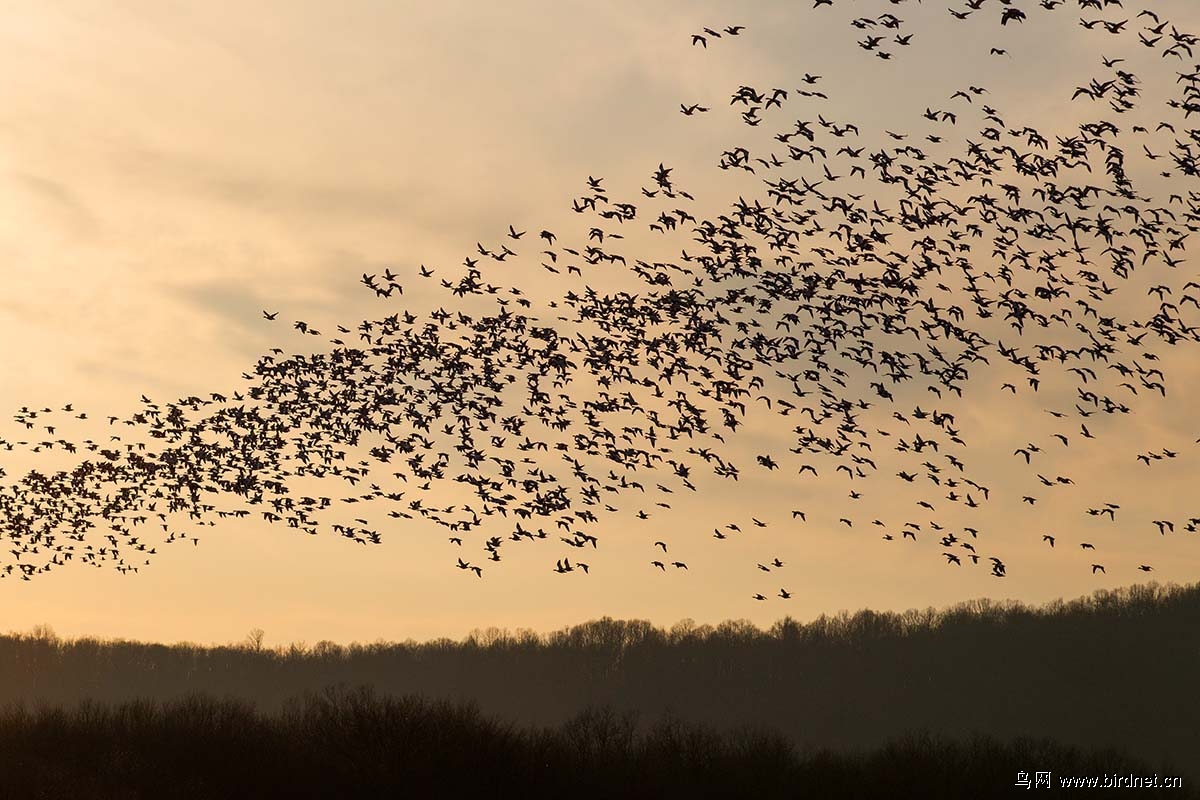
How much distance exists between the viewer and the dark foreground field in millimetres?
39156

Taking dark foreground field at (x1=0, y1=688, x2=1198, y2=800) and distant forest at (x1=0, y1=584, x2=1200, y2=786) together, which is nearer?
dark foreground field at (x1=0, y1=688, x2=1198, y2=800)

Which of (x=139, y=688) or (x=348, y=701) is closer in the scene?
(x=348, y=701)

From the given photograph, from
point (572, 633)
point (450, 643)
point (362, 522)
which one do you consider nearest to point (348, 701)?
point (362, 522)

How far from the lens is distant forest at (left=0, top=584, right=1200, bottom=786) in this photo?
11719 cm

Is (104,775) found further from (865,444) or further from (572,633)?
(572,633)

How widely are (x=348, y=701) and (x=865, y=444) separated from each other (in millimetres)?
19820

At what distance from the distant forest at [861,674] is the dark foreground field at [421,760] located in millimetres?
54100

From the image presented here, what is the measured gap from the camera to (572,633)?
154 metres

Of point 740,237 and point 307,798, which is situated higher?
point 740,237

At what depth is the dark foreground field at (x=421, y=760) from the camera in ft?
128

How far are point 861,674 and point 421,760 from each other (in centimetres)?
9981

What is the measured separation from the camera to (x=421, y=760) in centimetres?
3941

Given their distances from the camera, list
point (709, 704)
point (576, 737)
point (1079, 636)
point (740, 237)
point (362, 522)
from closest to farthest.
Answer: point (740, 237), point (362, 522), point (576, 737), point (1079, 636), point (709, 704)

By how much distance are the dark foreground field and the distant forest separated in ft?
177
